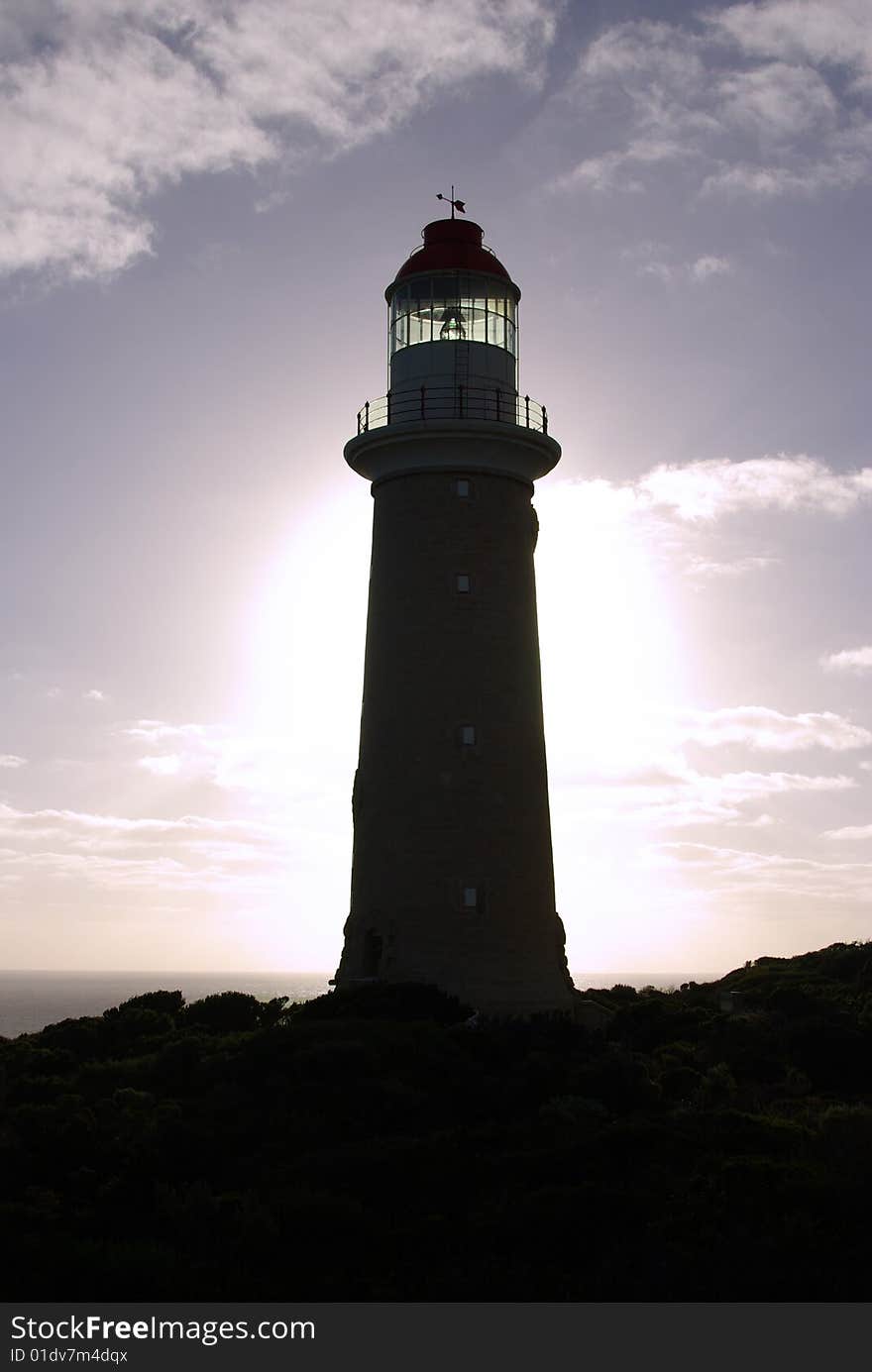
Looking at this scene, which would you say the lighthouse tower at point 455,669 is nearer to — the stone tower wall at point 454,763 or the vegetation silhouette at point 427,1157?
the stone tower wall at point 454,763

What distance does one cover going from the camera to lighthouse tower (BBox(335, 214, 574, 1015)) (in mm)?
25484

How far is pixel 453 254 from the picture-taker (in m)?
27.8

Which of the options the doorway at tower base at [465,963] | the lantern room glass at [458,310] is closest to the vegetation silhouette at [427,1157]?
the doorway at tower base at [465,963]

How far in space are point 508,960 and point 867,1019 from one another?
6.85 m

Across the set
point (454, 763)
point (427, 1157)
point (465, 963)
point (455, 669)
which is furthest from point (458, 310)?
point (427, 1157)

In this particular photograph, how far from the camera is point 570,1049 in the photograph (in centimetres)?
2314

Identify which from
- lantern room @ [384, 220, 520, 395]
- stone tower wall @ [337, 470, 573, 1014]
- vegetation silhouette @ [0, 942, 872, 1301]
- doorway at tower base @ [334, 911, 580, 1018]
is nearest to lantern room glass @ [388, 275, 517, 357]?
lantern room @ [384, 220, 520, 395]

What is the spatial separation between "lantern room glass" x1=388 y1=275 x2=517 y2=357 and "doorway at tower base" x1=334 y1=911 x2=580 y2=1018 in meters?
11.7

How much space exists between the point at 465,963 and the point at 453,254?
13.9 metres

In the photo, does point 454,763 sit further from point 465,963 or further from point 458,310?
point 458,310

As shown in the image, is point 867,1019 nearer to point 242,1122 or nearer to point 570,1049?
point 570,1049

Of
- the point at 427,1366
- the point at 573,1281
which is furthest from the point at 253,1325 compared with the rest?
the point at 573,1281

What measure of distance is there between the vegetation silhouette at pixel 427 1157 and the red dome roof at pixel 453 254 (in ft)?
46.4

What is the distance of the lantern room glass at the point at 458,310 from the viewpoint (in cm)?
2794
